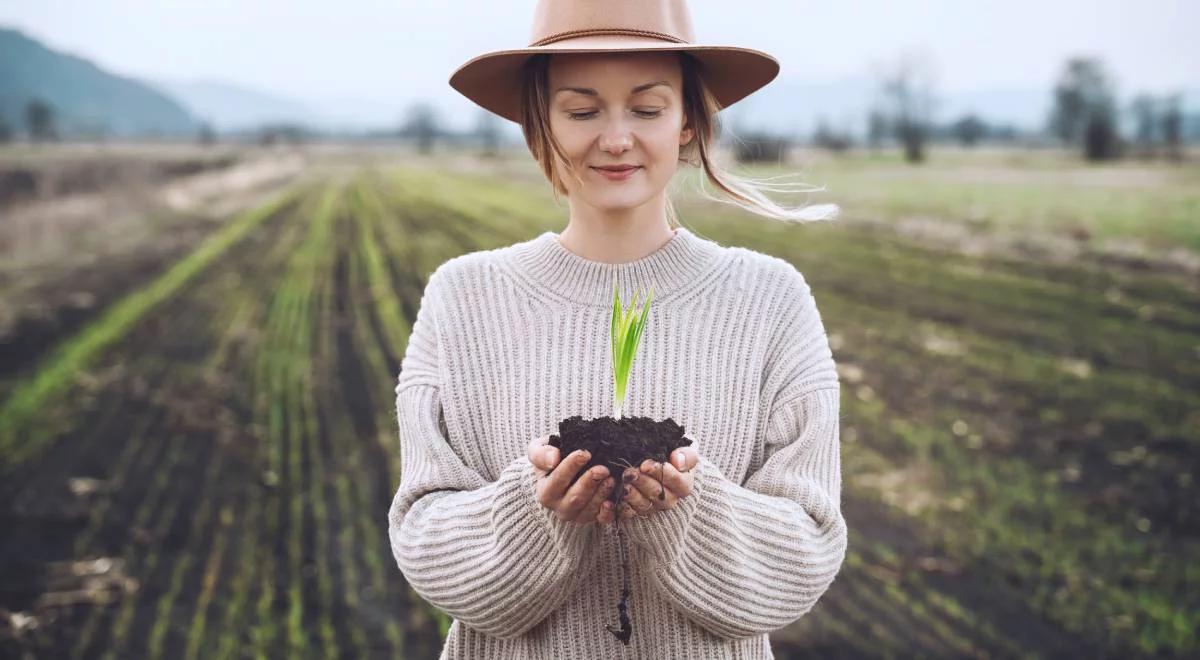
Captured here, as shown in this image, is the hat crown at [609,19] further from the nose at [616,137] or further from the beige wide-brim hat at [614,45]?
the nose at [616,137]

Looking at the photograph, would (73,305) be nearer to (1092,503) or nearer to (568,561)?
(1092,503)

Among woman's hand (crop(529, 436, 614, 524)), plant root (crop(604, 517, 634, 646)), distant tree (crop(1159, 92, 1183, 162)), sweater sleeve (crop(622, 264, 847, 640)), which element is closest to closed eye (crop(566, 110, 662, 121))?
sweater sleeve (crop(622, 264, 847, 640))

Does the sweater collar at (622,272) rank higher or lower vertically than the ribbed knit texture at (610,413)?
higher

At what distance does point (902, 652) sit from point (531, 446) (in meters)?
2.93

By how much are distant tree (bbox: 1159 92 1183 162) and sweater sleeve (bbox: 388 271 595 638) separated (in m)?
27.9

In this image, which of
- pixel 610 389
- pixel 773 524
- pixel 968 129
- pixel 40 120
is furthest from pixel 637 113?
pixel 40 120

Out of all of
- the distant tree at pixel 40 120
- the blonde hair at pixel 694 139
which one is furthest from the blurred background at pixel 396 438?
the distant tree at pixel 40 120

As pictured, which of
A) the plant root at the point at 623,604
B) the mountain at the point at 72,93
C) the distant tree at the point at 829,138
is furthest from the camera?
the mountain at the point at 72,93

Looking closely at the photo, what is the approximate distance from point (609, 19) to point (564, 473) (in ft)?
2.60

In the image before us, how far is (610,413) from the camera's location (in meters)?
1.82

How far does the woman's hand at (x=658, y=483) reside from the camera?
1.43 m

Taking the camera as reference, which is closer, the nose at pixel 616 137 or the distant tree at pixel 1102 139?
the nose at pixel 616 137

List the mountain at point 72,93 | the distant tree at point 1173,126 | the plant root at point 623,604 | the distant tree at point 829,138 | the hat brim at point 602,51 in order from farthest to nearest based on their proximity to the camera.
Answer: the mountain at point 72,93 < the distant tree at point 829,138 < the distant tree at point 1173,126 < the hat brim at point 602,51 < the plant root at point 623,604

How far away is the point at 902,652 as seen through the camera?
12.7 ft
